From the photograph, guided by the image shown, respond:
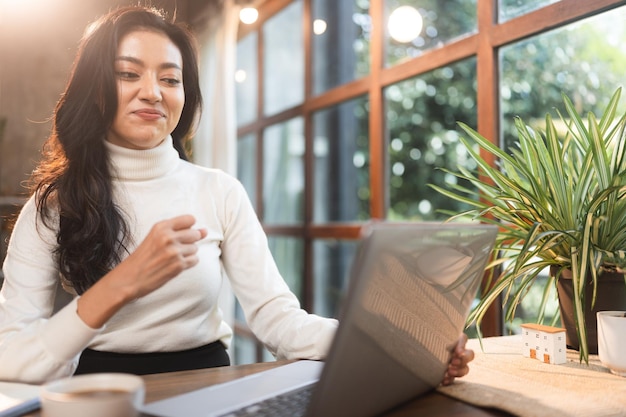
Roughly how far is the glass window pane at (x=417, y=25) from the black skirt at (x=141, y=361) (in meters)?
1.68

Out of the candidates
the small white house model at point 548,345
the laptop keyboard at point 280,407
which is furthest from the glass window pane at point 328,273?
the laptop keyboard at point 280,407

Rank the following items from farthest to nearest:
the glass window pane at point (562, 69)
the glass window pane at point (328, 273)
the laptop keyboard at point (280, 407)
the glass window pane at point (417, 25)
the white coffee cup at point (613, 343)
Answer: the glass window pane at point (328, 273) < the glass window pane at point (417, 25) < the glass window pane at point (562, 69) < the white coffee cup at point (613, 343) < the laptop keyboard at point (280, 407)

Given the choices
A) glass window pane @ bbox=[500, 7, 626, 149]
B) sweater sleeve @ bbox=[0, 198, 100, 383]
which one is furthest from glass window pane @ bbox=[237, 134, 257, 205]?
sweater sleeve @ bbox=[0, 198, 100, 383]

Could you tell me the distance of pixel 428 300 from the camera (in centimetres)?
76

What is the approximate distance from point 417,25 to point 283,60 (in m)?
1.41

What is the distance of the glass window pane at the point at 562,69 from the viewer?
5.60 feet

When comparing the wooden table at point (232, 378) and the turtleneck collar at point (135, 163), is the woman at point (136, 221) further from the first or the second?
the wooden table at point (232, 378)

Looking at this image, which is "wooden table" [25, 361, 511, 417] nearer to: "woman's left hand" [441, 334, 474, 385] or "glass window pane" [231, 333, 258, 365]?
"woman's left hand" [441, 334, 474, 385]

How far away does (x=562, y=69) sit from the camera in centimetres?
200

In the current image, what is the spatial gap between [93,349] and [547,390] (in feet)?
2.99

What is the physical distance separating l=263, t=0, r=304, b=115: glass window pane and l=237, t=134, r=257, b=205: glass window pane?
0.37m

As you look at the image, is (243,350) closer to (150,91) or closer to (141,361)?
(141,361)

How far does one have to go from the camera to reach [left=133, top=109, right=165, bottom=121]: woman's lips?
4.52 feet

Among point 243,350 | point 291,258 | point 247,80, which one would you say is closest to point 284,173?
point 291,258
